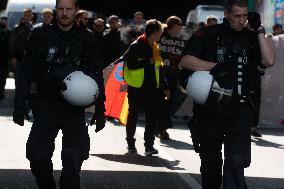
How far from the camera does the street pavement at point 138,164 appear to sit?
30.1 feet

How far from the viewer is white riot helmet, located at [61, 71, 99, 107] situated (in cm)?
714

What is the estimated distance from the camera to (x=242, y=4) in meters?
7.22

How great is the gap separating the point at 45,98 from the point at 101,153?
4446 mm

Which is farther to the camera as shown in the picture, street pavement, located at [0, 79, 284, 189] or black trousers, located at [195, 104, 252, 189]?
street pavement, located at [0, 79, 284, 189]

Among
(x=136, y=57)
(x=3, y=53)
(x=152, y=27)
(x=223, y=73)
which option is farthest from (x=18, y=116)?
(x=3, y=53)

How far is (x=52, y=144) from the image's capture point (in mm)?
7371

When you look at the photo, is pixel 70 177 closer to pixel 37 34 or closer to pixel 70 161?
pixel 70 161

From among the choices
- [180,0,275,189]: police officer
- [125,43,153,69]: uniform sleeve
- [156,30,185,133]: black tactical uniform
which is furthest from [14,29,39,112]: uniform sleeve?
[156,30,185,133]: black tactical uniform

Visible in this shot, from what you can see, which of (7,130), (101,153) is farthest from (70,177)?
(7,130)

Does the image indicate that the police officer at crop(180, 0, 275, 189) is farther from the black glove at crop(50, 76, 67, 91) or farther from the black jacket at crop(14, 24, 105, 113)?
the black glove at crop(50, 76, 67, 91)

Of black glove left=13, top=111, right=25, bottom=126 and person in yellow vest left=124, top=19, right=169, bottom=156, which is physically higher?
black glove left=13, top=111, right=25, bottom=126

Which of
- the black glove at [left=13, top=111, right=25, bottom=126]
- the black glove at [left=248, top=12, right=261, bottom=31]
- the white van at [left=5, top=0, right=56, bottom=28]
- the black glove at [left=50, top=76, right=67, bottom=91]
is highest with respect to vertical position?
the black glove at [left=248, top=12, right=261, bottom=31]

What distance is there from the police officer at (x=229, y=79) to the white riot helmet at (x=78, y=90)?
2.73 feet

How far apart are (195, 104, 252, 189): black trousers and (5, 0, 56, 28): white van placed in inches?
998
